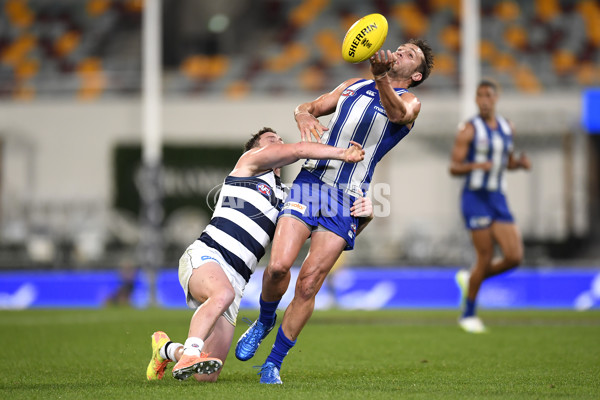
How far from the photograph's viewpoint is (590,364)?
664cm

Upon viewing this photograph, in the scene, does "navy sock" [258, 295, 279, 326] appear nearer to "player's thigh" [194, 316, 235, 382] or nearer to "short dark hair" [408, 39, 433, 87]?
"player's thigh" [194, 316, 235, 382]

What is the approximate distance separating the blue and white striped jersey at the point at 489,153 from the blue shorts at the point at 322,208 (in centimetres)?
407

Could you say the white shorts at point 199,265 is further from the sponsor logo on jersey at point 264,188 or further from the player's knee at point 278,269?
the sponsor logo on jersey at point 264,188

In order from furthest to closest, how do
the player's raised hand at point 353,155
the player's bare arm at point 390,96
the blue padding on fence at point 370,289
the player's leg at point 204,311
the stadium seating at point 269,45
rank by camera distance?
the stadium seating at point 269,45, the blue padding on fence at point 370,289, the player's bare arm at point 390,96, the player's raised hand at point 353,155, the player's leg at point 204,311

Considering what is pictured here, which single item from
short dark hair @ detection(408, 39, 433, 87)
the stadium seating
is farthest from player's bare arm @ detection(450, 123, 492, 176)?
the stadium seating

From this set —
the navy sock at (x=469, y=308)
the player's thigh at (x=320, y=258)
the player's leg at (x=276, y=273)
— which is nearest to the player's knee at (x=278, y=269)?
the player's leg at (x=276, y=273)

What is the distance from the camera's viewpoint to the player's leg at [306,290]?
577 cm

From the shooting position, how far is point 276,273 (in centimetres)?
573

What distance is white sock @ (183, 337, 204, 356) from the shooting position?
5.23 metres

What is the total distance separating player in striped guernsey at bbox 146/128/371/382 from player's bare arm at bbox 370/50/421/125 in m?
0.37

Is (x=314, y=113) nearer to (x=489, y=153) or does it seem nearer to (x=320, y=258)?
(x=320, y=258)

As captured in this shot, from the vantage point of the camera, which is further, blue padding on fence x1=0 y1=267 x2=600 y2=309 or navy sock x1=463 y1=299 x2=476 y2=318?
blue padding on fence x1=0 y1=267 x2=600 y2=309

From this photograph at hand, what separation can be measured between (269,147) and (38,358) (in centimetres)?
290

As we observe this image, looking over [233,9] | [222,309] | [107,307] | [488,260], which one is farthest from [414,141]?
[222,309]
